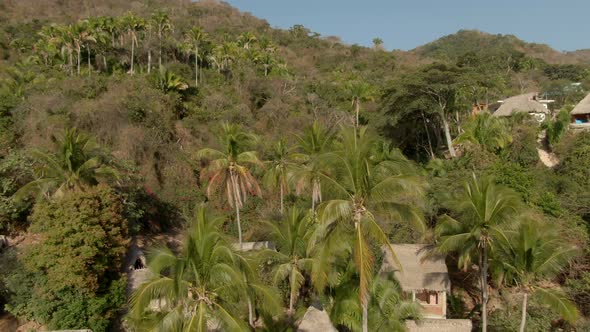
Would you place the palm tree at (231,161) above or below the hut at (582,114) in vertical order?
below

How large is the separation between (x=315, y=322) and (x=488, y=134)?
18.1 metres

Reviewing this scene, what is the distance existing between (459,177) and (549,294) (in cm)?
1233

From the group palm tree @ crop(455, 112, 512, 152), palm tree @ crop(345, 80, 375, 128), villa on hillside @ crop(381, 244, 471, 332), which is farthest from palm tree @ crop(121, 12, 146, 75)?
villa on hillside @ crop(381, 244, 471, 332)

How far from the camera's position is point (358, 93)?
1489 inches

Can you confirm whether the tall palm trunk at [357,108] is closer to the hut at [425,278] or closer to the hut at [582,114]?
Answer: the hut at [582,114]

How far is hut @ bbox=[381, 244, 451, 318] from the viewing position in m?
16.6

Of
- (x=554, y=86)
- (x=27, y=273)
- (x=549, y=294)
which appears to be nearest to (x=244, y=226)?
(x=27, y=273)

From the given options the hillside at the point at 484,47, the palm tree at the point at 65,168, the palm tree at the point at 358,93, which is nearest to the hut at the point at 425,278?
the palm tree at the point at 65,168

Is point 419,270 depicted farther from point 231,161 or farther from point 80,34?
point 80,34

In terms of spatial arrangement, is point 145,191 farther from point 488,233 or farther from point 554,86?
point 554,86

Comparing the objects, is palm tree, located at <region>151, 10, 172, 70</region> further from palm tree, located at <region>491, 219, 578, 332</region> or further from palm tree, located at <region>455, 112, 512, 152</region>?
palm tree, located at <region>491, 219, 578, 332</region>

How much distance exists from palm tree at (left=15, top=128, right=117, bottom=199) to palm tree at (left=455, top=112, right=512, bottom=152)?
2130 centimetres

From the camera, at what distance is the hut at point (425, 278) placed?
16.6 m

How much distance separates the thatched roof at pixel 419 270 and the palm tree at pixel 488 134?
10450mm
